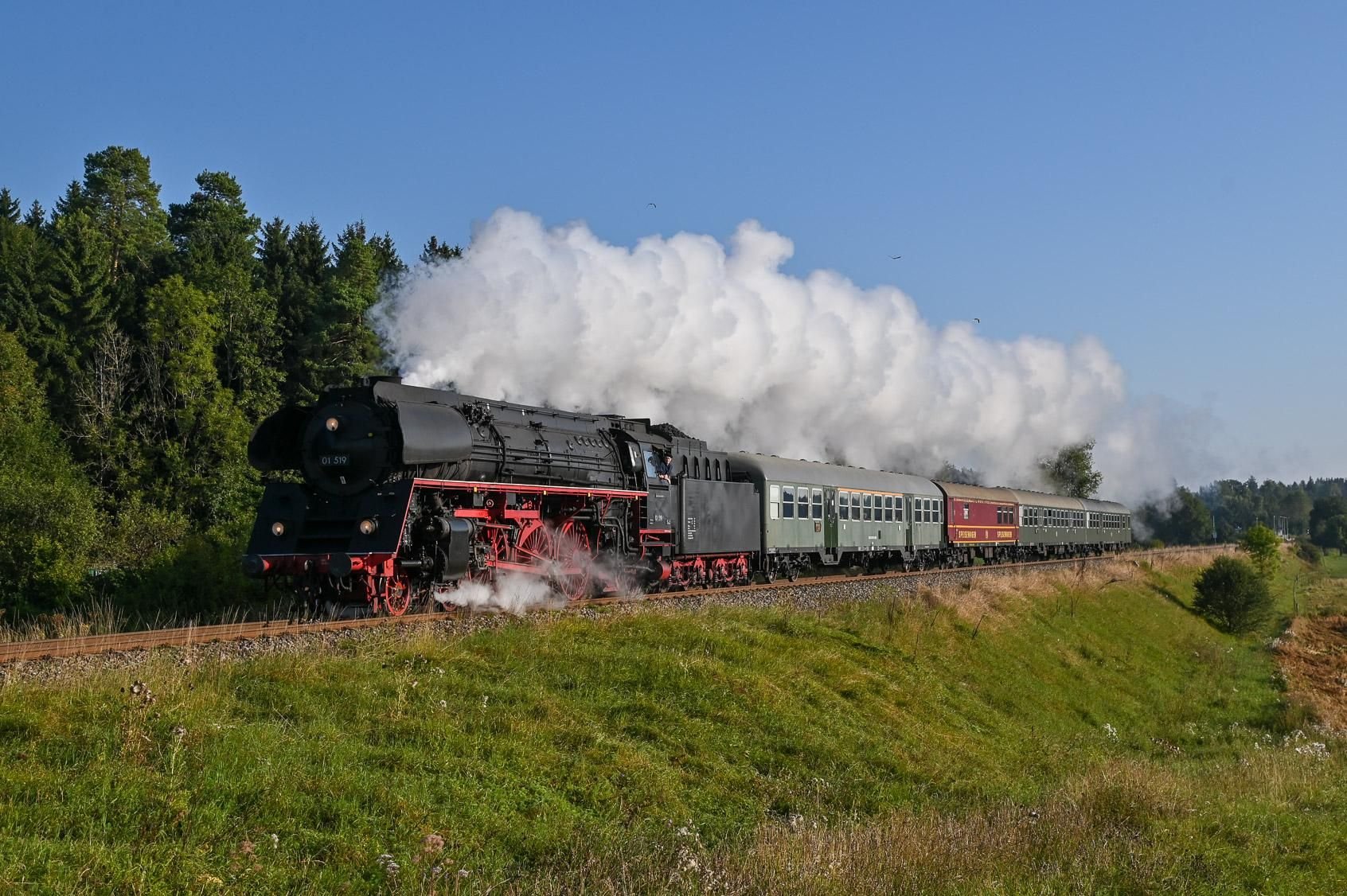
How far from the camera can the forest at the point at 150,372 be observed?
24156mm

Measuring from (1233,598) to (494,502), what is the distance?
39.2 metres

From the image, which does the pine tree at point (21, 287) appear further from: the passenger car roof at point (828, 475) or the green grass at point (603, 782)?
the green grass at point (603, 782)

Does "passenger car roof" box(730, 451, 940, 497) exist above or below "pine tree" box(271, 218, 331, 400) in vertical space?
below

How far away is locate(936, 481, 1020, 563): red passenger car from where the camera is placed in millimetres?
40250

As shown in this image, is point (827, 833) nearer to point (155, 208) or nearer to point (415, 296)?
point (415, 296)

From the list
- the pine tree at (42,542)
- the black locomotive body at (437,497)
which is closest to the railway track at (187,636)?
the black locomotive body at (437,497)

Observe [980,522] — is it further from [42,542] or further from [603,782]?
[603,782]

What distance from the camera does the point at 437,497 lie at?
16.7 m

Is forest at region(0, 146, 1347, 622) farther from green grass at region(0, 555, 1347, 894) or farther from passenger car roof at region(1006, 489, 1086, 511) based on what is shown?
passenger car roof at region(1006, 489, 1086, 511)

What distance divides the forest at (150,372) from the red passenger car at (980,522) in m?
23.3

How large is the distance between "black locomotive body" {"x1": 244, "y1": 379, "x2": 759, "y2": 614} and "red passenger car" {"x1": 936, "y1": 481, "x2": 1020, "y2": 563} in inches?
833

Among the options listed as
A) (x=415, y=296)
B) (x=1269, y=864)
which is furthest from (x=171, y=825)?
(x=415, y=296)

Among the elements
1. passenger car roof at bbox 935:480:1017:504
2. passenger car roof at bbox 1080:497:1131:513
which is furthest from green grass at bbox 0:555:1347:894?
passenger car roof at bbox 1080:497:1131:513

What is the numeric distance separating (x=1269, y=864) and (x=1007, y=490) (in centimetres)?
3891
